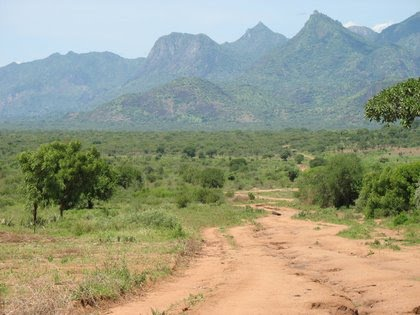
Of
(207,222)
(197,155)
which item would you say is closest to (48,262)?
(207,222)

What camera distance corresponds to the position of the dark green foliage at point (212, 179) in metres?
70.6

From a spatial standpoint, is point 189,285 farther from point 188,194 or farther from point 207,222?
point 188,194

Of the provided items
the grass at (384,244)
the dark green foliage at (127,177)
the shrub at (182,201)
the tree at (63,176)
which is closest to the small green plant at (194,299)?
the grass at (384,244)

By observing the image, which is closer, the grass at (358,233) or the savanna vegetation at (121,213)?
the savanna vegetation at (121,213)

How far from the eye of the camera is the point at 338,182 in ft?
163

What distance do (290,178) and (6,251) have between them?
60.4m

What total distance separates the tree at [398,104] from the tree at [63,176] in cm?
2044

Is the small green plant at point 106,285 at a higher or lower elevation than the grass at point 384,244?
higher

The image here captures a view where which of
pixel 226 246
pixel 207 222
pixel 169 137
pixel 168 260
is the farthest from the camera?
pixel 169 137

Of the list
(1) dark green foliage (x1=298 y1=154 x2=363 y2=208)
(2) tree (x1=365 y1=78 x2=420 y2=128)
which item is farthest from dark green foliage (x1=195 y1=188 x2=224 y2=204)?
(2) tree (x1=365 y1=78 x2=420 y2=128)

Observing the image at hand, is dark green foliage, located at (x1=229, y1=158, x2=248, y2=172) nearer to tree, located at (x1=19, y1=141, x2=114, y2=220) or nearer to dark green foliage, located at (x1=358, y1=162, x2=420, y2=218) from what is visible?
tree, located at (x1=19, y1=141, x2=114, y2=220)

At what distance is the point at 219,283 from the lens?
57.4 feet

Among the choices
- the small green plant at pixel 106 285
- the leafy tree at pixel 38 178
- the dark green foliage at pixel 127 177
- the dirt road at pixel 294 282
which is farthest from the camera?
the dark green foliage at pixel 127 177

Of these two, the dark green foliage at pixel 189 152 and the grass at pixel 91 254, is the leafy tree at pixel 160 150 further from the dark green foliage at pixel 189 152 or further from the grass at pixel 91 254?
the grass at pixel 91 254
